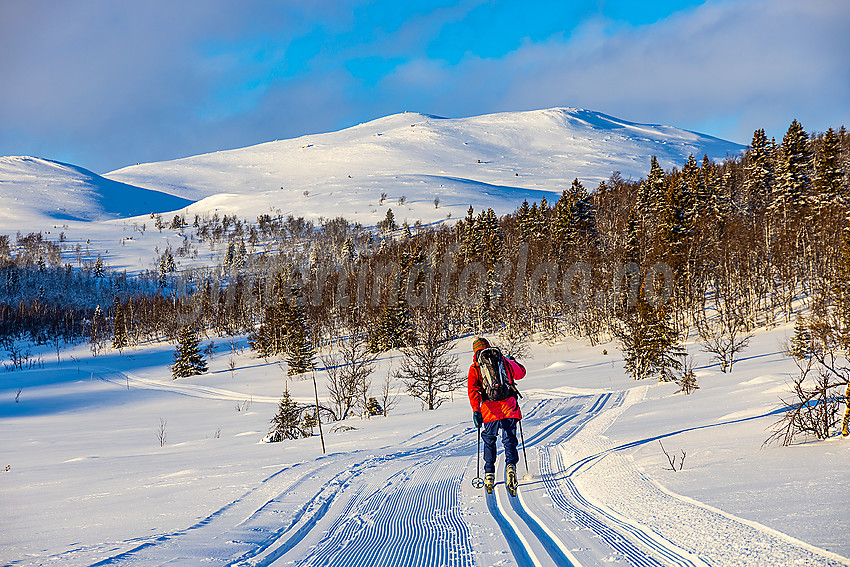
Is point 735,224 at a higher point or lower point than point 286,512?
higher

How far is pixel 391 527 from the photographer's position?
527cm

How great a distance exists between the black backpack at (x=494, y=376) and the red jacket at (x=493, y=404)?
0.05m

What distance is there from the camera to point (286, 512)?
5711 millimetres

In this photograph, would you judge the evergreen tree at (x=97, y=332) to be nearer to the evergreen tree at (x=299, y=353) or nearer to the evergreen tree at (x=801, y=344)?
the evergreen tree at (x=299, y=353)

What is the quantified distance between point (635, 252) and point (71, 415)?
2093 inches

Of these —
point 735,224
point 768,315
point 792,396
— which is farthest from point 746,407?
point 735,224

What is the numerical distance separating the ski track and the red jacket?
98 centimetres

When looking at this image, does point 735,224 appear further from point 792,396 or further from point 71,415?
point 71,415

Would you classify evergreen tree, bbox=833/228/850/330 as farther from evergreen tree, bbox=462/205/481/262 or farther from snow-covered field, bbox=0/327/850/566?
evergreen tree, bbox=462/205/481/262

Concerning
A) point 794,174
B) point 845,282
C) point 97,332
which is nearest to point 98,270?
point 97,332

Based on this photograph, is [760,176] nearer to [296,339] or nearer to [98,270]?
[296,339]

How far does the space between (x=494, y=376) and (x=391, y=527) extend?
8.07 feet

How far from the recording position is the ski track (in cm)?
419

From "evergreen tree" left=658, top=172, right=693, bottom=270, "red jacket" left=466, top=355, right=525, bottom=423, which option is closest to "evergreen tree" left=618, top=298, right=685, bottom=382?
"red jacket" left=466, top=355, right=525, bottom=423
